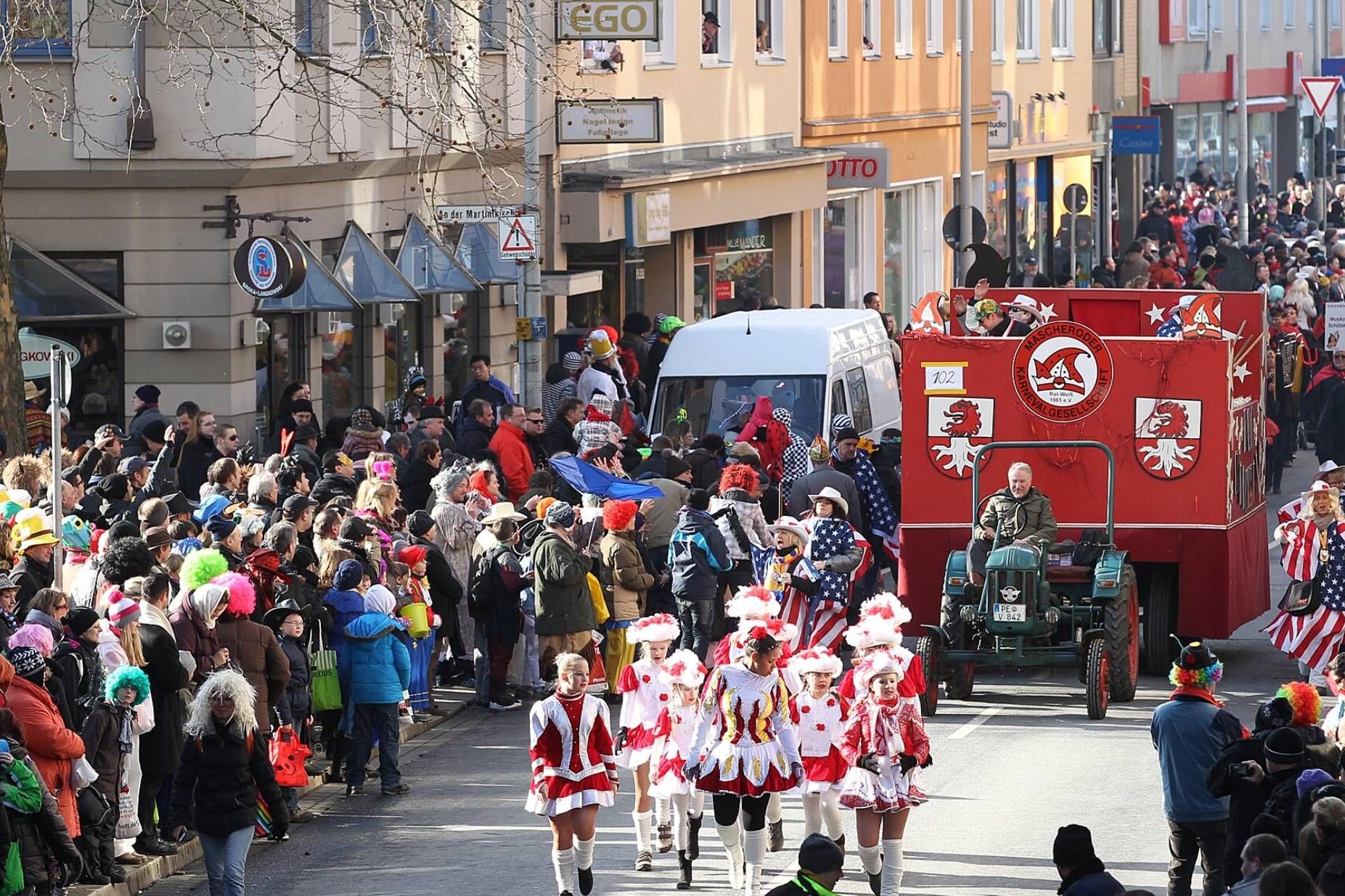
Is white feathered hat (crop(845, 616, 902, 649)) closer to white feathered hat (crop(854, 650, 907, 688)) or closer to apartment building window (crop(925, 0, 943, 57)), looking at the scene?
white feathered hat (crop(854, 650, 907, 688))

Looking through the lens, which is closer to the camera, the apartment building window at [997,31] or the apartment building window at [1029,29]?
the apartment building window at [997,31]

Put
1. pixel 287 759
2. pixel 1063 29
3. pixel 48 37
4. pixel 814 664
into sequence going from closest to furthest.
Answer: pixel 814 664
pixel 287 759
pixel 48 37
pixel 1063 29

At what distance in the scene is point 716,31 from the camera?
128ft

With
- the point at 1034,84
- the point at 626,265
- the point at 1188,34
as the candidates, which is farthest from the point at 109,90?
the point at 1188,34

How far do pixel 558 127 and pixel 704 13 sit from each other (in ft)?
29.7

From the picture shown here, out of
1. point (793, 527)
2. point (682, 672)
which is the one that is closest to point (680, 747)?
point (682, 672)

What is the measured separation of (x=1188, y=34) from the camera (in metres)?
69.2

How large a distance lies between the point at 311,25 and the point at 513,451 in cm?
562

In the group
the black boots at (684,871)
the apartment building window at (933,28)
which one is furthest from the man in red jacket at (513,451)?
the apartment building window at (933,28)

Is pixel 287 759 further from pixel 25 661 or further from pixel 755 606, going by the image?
pixel 755 606

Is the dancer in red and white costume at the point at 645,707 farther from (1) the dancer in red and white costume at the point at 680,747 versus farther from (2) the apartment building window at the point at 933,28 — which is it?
(2) the apartment building window at the point at 933,28

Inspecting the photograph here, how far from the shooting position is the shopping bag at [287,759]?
48.6 ft

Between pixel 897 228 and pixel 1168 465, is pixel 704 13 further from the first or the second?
pixel 1168 465

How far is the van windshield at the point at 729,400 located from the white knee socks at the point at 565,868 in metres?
11.1
